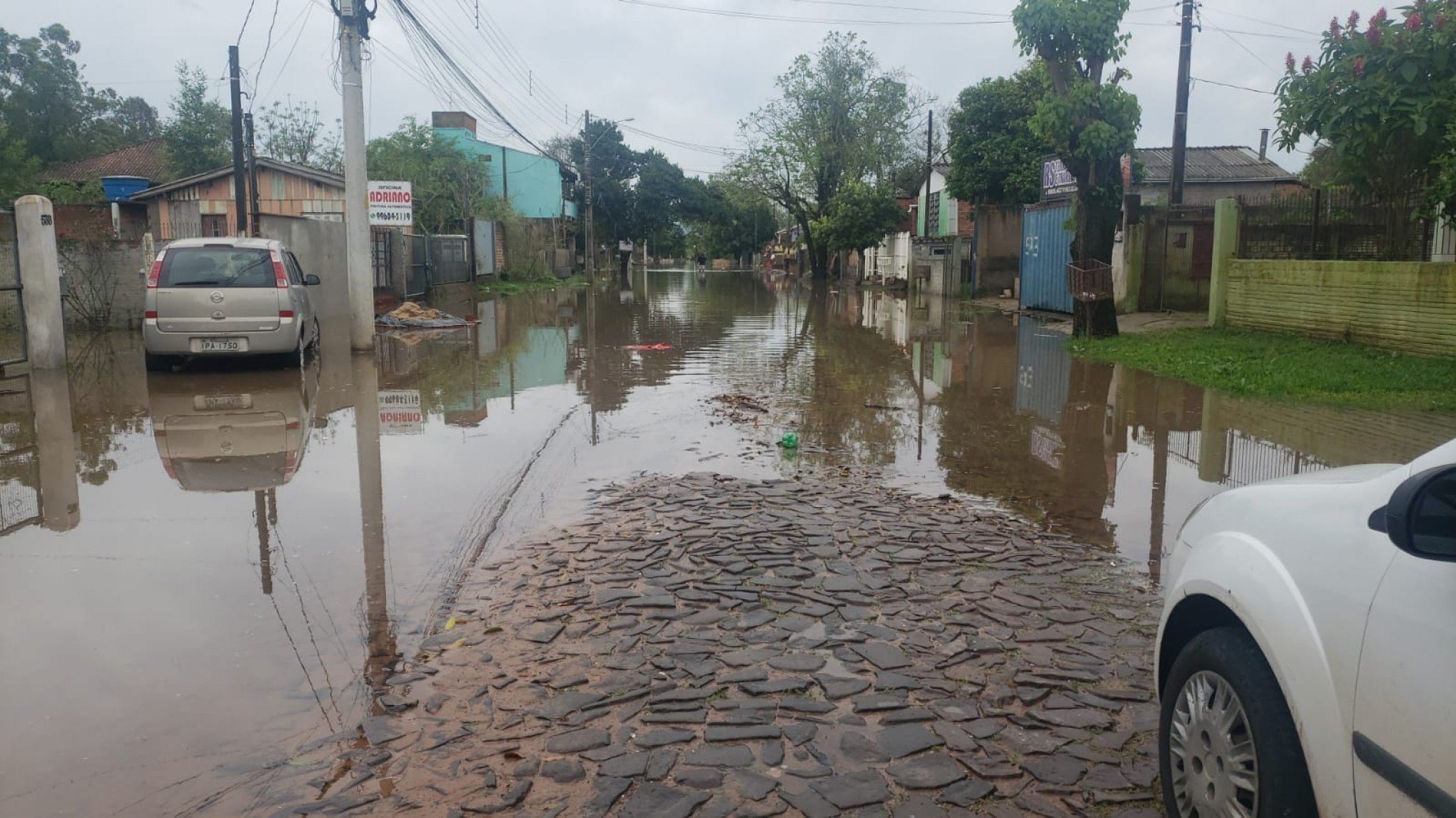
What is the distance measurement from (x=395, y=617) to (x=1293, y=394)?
10327 millimetres

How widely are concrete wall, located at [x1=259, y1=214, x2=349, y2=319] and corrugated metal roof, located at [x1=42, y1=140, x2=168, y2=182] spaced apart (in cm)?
2711

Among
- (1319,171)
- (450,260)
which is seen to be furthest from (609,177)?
(1319,171)

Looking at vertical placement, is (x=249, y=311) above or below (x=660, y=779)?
above

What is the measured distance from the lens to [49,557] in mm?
6043

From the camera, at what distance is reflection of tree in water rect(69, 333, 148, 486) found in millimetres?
8680

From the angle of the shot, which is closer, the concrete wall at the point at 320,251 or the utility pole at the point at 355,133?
the utility pole at the point at 355,133

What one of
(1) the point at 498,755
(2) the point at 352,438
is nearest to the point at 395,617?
(1) the point at 498,755

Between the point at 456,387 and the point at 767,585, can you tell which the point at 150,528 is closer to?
the point at 767,585

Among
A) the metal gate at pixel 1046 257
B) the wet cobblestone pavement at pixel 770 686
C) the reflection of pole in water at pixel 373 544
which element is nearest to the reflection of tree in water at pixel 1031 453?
the wet cobblestone pavement at pixel 770 686

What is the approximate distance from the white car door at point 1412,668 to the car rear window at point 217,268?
1343 centimetres

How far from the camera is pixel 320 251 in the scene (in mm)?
24266

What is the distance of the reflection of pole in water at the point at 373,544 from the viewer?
4.59 meters

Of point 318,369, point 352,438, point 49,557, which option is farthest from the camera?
point 318,369

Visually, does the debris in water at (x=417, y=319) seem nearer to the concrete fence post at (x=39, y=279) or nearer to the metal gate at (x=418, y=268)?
the metal gate at (x=418, y=268)
